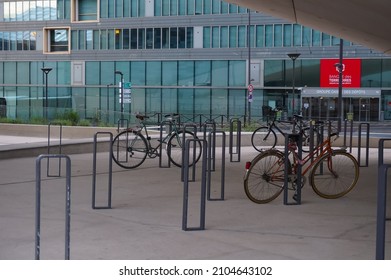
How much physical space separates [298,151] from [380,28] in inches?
270

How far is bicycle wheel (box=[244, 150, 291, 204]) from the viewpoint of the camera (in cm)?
904

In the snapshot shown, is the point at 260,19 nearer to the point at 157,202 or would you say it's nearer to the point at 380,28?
the point at 380,28

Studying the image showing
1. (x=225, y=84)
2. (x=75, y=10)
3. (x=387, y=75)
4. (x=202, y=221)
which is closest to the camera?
(x=202, y=221)

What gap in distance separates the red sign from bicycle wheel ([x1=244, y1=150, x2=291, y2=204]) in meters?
44.0

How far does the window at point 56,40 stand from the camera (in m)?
62.2

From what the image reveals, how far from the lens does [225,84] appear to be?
184 feet

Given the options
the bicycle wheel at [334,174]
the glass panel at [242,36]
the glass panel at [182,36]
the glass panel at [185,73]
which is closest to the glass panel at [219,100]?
the glass panel at [185,73]

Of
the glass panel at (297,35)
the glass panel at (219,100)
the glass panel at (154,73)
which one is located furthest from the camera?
the glass panel at (154,73)

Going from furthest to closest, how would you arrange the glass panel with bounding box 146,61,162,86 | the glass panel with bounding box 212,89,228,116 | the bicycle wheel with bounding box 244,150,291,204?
the glass panel with bounding box 146,61,162,86 → the glass panel with bounding box 212,89,228,116 → the bicycle wheel with bounding box 244,150,291,204

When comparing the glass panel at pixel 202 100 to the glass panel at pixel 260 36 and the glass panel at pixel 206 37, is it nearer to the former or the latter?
the glass panel at pixel 206 37

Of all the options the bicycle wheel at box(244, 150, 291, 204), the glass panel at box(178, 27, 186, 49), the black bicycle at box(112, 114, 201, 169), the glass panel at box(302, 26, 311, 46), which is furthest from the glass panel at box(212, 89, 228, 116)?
the bicycle wheel at box(244, 150, 291, 204)

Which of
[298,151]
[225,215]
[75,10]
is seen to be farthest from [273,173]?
[75,10]

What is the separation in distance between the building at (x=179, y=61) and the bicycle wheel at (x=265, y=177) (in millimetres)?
39830

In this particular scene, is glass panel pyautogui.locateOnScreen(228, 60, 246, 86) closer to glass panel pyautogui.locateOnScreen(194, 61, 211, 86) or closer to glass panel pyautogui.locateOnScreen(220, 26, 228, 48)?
glass panel pyautogui.locateOnScreen(220, 26, 228, 48)
